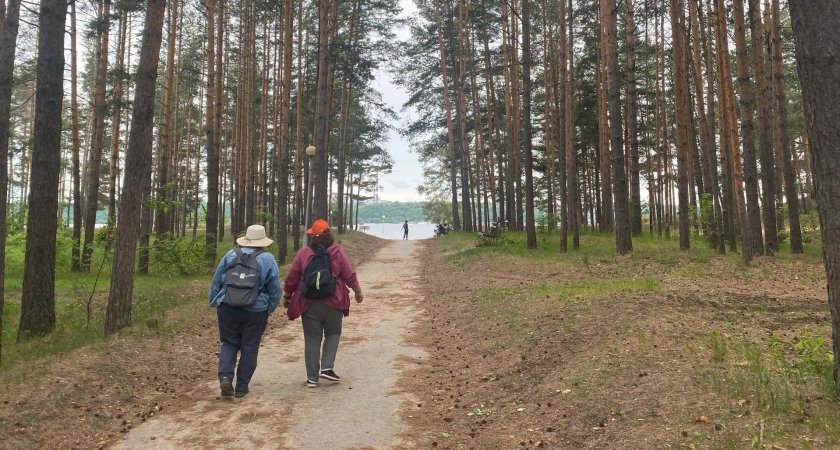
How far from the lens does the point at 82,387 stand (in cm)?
520

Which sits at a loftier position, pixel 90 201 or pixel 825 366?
pixel 90 201

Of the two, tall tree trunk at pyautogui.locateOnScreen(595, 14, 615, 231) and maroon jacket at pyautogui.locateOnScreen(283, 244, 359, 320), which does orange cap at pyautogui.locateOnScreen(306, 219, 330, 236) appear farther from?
tall tree trunk at pyautogui.locateOnScreen(595, 14, 615, 231)

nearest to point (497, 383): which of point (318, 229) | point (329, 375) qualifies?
point (329, 375)

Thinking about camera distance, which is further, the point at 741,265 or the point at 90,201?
the point at 90,201

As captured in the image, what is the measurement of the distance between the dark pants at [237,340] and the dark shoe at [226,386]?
46 mm

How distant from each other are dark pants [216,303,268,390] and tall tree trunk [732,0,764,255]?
42.3 ft

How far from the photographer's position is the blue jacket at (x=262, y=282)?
18.3 feet

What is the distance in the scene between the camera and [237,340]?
563 centimetres

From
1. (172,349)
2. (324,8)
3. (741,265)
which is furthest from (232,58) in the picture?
(741,265)

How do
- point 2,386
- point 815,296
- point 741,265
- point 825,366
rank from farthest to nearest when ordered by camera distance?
point 741,265 < point 815,296 < point 2,386 < point 825,366

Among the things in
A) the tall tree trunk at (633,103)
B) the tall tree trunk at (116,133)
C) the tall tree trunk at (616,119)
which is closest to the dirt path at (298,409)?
the tall tree trunk at (116,133)

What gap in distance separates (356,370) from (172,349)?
2.77 metres

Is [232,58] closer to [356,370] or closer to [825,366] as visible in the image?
[356,370]

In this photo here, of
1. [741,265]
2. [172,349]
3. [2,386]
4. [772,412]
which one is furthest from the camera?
[741,265]
